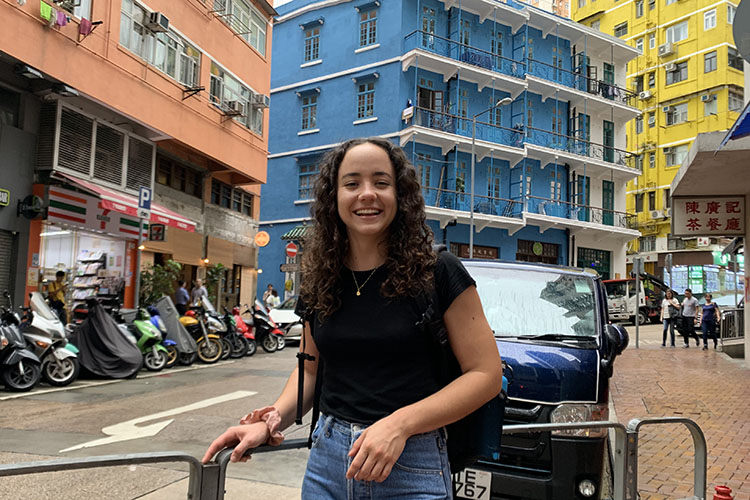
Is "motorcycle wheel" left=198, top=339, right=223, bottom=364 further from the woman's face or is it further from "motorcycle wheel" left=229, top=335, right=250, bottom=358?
the woman's face

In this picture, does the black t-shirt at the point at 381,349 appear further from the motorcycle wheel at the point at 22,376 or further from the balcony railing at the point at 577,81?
the balcony railing at the point at 577,81

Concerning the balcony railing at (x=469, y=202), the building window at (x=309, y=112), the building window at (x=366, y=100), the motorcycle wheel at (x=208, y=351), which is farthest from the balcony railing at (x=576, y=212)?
the motorcycle wheel at (x=208, y=351)

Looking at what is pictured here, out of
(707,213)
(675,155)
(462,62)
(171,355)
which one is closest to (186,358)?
(171,355)

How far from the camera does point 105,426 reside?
6.85 metres

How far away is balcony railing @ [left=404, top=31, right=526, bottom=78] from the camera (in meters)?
27.2

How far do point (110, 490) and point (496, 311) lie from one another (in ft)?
10.3

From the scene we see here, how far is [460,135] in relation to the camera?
28094 mm

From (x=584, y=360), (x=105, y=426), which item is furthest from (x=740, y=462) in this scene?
(x=105, y=426)

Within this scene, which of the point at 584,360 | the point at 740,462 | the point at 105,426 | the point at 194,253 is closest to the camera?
the point at 584,360

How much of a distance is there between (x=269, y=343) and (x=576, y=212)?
67.9ft

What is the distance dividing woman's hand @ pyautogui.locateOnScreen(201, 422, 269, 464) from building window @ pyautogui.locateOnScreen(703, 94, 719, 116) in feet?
147

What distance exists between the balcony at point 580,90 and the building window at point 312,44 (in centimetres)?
1024

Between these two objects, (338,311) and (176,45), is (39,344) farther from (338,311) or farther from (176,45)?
(176,45)

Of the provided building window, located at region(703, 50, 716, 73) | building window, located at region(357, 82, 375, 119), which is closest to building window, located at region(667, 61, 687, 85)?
building window, located at region(703, 50, 716, 73)
